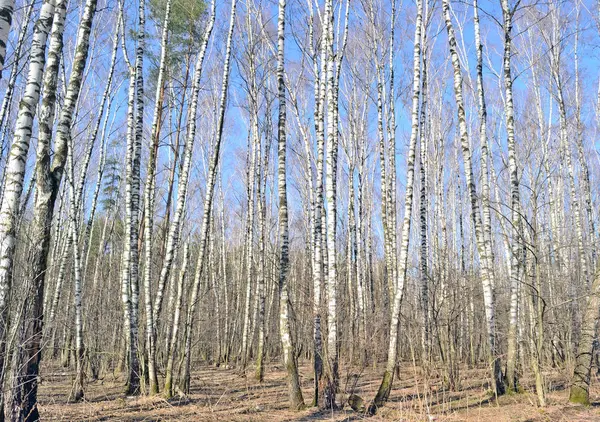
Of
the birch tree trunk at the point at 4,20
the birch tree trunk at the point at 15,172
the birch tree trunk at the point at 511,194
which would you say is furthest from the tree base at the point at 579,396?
the birch tree trunk at the point at 4,20

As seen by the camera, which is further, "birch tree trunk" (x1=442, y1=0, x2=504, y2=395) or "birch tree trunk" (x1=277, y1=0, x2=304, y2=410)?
"birch tree trunk" (x1=442, y1=0, x2=504, y2=395)

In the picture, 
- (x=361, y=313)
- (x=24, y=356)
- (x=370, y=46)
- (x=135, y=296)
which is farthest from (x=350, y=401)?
(x=370, y=46)

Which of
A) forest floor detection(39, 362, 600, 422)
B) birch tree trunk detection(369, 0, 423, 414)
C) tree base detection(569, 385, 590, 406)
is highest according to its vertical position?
birch tree trunk detection(369, 0, 423, 414)

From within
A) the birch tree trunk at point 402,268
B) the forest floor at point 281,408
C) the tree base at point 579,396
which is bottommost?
the forest floor at point 281,408

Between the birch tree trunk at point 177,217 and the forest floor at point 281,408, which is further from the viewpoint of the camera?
the birch tree trunk at point 177,217

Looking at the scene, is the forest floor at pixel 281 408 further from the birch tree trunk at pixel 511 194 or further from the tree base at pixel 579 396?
the birch tree trunk at pixel 511 194

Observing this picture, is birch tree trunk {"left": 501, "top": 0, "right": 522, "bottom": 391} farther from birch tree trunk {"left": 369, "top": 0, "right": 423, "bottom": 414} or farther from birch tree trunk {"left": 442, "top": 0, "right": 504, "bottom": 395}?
birch tree trunk {"left": 369, "top": 0, "right": 423, "bottom": 414}

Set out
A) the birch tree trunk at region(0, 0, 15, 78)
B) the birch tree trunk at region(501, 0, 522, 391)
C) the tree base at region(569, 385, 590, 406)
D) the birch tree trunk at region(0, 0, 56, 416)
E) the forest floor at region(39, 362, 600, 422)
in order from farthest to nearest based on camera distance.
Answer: the birch tree trunk at region(501, 0, 522, 391) → the tree base at region(569, 385, 590, 406) → the forest floor at region(39, 362, 600, 422) → the birch tree trunk at region(0, 0, 56, 416) → the birch tree trunk at region(0, 0, 15, 78)

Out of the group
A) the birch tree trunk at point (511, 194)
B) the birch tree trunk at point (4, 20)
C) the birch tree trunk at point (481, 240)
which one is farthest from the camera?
the birch tree trunk at point (481, 240)

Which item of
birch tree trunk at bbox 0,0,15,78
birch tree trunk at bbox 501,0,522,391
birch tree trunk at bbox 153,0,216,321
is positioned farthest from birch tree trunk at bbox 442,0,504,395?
birch tree trunk at bbox 0,0,15,78

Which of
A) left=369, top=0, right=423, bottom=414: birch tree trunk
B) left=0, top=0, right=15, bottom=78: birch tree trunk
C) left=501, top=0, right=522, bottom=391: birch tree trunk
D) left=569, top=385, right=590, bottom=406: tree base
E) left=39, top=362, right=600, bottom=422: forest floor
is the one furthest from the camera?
left=501, top=0, right=522, bottom=391: birch tree trunk

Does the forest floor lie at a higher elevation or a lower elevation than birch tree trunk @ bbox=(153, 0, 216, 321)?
lower

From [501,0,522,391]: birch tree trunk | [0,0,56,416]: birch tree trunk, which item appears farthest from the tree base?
[0,0,56,416]: birch tree trunk

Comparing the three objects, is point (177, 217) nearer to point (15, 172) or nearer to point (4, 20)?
point (15, 172)
